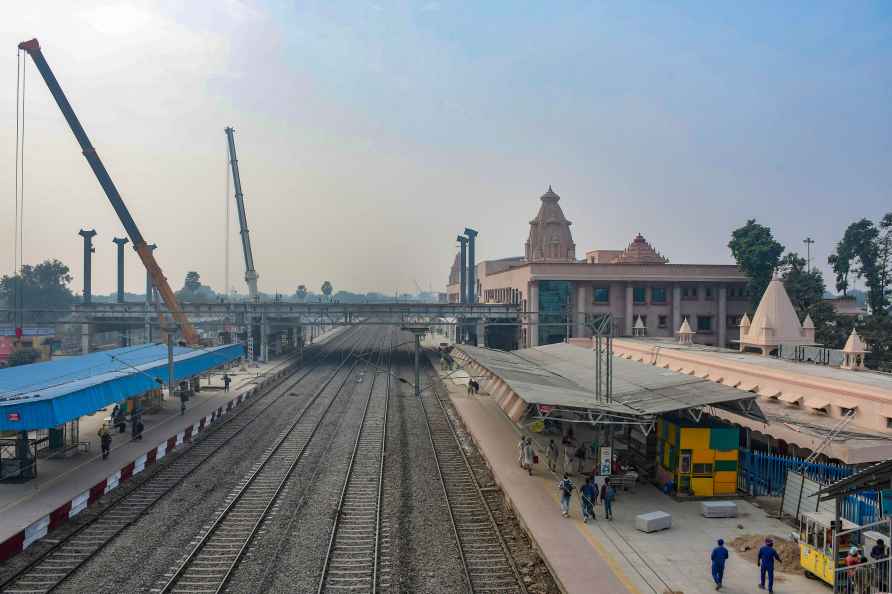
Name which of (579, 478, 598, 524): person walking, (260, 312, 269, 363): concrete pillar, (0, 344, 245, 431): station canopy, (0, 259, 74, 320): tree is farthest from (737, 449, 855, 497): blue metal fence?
(0, 259, 74, 320): tree

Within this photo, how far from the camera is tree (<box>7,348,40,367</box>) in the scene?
67812 mm

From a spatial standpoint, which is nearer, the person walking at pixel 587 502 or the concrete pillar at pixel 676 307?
the person walking at pixel 587 502

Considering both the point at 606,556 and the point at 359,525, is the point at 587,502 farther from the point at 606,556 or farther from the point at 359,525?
the point at 359,525

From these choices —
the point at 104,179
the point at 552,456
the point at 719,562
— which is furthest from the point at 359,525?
the point at 104,179

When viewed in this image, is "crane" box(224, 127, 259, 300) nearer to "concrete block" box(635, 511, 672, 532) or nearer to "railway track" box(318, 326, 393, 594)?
"railway track" box(318, 326, 393, 594)

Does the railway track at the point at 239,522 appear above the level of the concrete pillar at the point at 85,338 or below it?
below

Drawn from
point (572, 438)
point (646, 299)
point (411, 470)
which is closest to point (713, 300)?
point (646, 299)

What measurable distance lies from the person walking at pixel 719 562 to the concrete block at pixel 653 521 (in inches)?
142

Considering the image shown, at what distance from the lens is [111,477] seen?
73.4ft

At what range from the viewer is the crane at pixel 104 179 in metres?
48.1

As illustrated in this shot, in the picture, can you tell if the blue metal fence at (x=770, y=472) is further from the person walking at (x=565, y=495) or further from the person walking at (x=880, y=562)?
the person walking at (x=565, y=495)

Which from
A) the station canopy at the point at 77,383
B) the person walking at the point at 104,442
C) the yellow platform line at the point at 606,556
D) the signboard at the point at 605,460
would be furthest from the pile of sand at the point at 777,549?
the person walking at the point at 104,442

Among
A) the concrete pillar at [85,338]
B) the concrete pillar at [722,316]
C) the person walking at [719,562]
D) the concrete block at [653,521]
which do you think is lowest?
the concrete block at [653,521]

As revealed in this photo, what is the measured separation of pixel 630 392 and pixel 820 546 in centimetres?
1094
